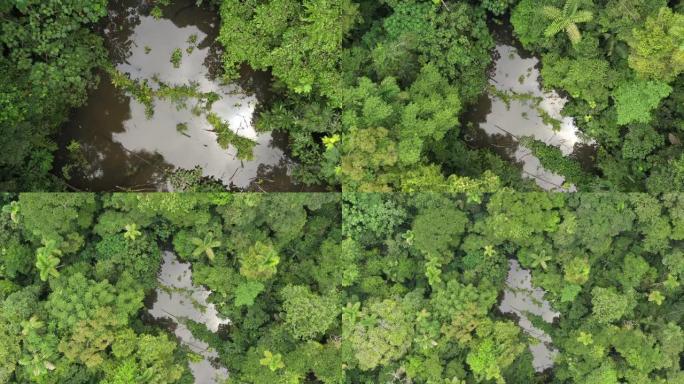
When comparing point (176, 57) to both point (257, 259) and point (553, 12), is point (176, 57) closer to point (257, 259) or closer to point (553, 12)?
point (257, 259)

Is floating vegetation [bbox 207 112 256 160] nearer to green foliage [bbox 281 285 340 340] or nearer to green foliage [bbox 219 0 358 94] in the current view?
green foliage [bbox 219 0 358 94]

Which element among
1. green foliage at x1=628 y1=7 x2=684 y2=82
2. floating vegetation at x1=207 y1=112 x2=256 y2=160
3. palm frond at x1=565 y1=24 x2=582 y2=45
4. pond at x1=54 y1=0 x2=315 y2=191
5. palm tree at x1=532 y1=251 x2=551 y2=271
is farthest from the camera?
floating vegetation at x1=207 y1=112 x2=256 y2=160

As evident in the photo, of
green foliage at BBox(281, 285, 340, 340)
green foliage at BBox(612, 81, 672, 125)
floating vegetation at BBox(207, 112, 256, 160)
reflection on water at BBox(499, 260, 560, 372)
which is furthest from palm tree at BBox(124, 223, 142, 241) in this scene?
green foliage at BBox(612, 81, 672, 125)

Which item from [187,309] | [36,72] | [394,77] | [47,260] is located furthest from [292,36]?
[47,260]

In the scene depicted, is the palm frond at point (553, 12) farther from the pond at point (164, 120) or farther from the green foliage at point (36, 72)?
the green foliage at point (36, 72)

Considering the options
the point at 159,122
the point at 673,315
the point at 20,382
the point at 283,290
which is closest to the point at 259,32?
the point at 159,122

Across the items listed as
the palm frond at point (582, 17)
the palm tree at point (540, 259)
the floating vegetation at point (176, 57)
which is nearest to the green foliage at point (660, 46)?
the palm frond at point (582, 17)
